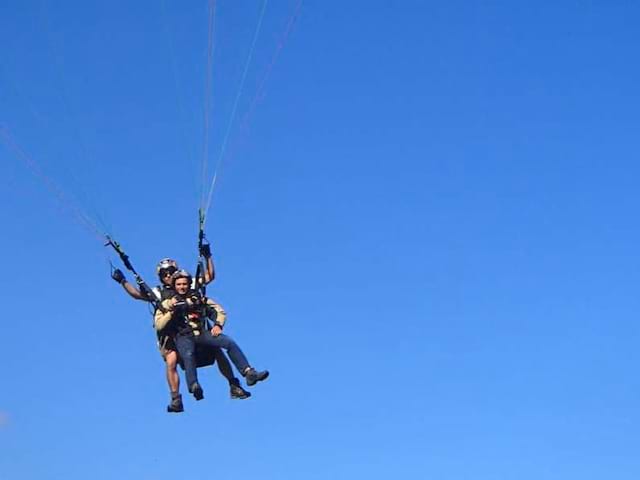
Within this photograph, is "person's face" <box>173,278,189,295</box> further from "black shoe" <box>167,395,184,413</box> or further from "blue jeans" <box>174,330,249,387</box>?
"black shoe" <box>167,395,184,413</box>

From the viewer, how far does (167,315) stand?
15.4m

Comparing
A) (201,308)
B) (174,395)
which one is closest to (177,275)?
(201,308)

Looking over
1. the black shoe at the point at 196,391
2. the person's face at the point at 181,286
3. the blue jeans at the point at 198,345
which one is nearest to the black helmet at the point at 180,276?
the person's face at the point at 181,286

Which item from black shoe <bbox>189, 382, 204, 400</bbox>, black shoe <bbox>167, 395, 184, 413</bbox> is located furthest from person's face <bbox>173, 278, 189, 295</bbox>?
black shoe <bbox>167, 395, 184, 413</bbox>

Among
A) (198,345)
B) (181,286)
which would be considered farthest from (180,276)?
(198,345)

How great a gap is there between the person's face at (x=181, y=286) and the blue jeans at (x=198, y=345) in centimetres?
67

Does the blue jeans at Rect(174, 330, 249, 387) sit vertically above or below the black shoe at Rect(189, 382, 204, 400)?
above

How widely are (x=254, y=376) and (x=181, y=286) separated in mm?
1833

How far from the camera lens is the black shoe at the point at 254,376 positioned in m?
15.0

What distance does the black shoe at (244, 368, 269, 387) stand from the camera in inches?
591

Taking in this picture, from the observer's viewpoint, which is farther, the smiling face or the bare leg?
the smiling face

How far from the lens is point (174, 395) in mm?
15406

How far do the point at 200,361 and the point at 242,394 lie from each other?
0.83 metres

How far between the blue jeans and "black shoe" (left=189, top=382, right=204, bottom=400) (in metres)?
0.08
